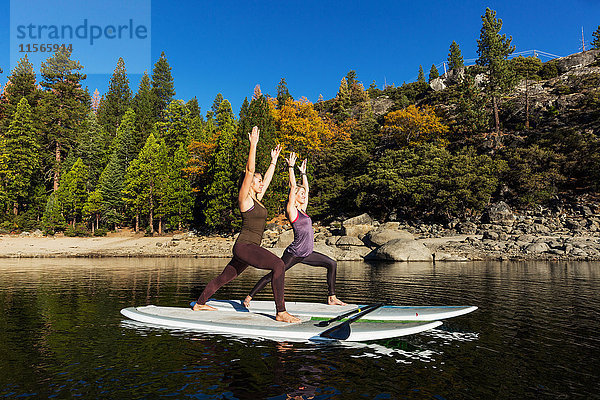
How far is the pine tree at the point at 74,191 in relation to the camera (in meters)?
48.4

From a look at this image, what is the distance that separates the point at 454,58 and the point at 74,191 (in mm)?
92485

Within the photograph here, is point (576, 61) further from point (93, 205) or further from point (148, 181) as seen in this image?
point (93, 205)

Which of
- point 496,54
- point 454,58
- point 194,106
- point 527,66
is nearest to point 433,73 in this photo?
point 454,58

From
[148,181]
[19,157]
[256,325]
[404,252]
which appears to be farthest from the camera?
[19,157]

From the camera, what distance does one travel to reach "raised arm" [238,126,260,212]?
22.3 feet

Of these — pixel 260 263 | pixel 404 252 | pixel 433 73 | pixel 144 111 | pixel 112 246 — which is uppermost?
pixel 433 73

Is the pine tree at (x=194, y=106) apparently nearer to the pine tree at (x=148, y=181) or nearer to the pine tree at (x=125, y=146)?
the pine tree at (x=125, y=146)

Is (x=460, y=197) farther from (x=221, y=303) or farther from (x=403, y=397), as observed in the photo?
(x=403, y=397)

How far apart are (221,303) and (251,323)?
260cm

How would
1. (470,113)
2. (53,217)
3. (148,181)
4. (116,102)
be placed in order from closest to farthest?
(53,217) < (148,181) < (470,113) < (116,102)

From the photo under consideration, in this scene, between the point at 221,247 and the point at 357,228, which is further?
the point at 357,228

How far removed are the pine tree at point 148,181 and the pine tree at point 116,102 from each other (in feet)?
78.4

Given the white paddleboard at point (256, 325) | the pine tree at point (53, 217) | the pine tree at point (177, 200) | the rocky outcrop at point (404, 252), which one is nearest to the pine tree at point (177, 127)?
the pine tree at point (177, 200)

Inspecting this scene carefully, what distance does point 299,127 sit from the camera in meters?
49.6
